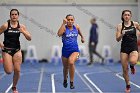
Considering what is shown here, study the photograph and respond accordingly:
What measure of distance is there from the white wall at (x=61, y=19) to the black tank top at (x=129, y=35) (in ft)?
40.9

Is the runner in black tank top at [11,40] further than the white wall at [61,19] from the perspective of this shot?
No

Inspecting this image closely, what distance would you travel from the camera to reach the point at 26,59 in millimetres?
22047

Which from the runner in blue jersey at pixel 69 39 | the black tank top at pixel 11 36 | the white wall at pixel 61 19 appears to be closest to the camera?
the black tank top at pixel 11 36

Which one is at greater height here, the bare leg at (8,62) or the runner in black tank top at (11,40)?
the runner in black tank top at (11,40)

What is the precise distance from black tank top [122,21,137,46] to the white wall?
40.9 feet

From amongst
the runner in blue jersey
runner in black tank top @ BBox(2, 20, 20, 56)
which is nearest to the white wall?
the runner in blue jersey

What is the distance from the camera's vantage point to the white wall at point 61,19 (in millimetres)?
22266

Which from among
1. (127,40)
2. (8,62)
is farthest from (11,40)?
(127,40)

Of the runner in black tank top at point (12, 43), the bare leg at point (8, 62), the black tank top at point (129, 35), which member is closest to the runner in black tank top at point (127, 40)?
the black tank top at point (129, 35)

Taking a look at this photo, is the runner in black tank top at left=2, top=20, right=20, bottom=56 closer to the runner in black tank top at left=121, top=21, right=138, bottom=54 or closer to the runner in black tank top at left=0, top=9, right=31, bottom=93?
the runner in black tank top at left=0, top=9, right=31, bottom=93

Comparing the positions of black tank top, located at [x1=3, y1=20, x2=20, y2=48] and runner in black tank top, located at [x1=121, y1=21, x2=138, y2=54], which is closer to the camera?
black tank top, located at [x1=3, y1=20, x2=20, y2=48]

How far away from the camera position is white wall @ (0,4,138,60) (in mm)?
22266

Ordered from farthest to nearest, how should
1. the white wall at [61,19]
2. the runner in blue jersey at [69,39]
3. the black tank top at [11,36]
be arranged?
the white wall at [61,19] → the runner in blue jersey at [69,39] → the black tank top at [11,36]

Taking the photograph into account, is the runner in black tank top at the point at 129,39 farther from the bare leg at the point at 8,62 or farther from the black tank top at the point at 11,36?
the bare leg at the point at 8,62
